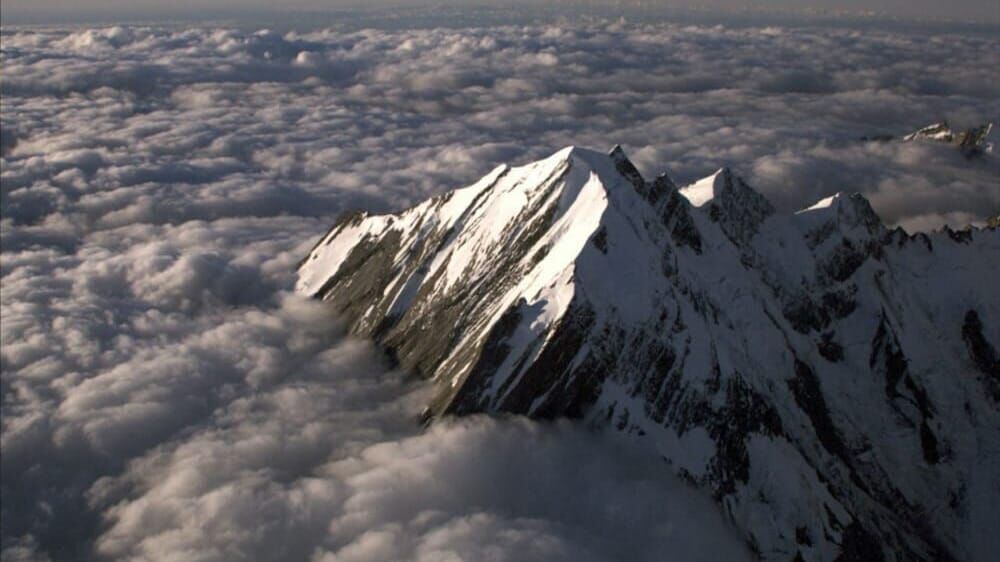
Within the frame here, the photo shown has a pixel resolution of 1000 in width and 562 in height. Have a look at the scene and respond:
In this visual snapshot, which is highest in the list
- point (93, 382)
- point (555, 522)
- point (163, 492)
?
point (555, 522)

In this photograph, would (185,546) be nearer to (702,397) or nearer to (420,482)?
(420,482)

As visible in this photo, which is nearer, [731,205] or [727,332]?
[727,332]

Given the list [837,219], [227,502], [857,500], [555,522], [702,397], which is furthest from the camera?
[837,219]

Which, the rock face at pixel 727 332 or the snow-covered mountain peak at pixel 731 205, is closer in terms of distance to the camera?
the rock face at pixel 727 332

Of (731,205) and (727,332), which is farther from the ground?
(731,205)

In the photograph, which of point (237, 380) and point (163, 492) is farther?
point (237, 380)

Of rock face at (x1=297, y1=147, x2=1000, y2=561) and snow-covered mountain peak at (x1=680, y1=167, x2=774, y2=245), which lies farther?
snow-covered mountain peak at (x1=680, y1=167, x2=774, y2=245)

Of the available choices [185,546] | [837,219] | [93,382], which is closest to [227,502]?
[185,546]

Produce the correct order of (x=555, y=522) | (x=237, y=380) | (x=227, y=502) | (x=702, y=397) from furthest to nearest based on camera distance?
(x=237, y=380)
(x=702, y=397)
(x=227, y=502)
(x=555, y=522)
